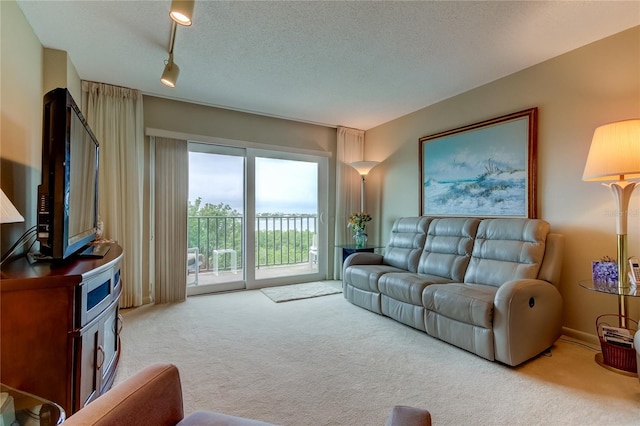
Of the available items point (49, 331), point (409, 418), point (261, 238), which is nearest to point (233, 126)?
point (261, 238)

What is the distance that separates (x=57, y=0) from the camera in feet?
6.20

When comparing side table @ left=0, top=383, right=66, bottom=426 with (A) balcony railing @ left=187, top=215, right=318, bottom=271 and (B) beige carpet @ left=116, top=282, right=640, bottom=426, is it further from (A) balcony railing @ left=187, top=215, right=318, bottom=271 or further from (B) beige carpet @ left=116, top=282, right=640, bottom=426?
(A) balcony railing @ left=187, top=215, right=318, bottom=271

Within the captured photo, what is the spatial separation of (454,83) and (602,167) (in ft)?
5.38

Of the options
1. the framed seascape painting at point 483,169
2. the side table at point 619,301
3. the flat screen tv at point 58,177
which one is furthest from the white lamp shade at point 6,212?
the framed seascape painting at point 483,169

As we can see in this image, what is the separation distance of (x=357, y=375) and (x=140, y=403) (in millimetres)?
1437

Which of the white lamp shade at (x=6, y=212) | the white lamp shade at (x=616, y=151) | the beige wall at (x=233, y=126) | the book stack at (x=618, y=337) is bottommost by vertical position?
the book stack at (x=618, y=337)

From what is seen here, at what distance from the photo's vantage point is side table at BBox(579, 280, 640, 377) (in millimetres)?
1841

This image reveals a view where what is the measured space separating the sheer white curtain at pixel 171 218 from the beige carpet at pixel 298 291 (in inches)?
42.4

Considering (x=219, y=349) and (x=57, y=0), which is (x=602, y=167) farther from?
(x=57, y=0)

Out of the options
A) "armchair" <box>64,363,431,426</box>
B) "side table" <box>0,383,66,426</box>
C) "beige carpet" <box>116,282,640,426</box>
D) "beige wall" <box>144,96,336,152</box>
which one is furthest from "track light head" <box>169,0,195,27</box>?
"beige wall" <box>144,96,336,152</box>

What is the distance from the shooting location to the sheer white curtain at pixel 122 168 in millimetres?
3076

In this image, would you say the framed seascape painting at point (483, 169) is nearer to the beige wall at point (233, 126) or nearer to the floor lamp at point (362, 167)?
the floor lamp at point (362, 167)

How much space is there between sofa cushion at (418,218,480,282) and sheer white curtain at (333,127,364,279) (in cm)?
160

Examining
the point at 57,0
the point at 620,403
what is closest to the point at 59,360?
the point at 57,0
